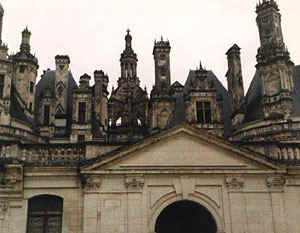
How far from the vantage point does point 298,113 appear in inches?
896

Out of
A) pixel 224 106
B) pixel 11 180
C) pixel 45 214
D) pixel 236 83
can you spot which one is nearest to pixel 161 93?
pixel 236 83

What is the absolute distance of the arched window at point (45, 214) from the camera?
48.9 feet

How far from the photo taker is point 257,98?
→ 25625 mm

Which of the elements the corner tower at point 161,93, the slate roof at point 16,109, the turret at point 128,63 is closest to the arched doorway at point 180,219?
the corner tower at point 161,93

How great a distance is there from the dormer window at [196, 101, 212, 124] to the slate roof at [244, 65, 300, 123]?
7.59 feet

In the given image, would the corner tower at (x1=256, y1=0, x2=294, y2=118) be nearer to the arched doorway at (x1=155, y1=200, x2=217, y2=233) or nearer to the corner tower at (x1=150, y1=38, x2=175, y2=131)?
the corner tower at (x1=150, y1=38, x2=175, y2=131)

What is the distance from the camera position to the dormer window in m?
24.8

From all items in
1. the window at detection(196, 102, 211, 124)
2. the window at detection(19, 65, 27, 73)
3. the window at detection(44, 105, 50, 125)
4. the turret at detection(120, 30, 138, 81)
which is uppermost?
the turret at detection(120, 30, 138, 81)

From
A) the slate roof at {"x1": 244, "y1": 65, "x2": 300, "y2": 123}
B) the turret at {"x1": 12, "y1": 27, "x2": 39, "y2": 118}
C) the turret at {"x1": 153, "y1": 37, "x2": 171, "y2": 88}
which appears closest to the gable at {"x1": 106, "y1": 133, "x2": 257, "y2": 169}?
the slate roof at {"x1": 244, "y1": 65, "x2": 300, "y2": 123}

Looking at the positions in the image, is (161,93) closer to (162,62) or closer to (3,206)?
(162,62)

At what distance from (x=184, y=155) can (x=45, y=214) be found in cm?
566

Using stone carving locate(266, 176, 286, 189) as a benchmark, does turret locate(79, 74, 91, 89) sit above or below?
above

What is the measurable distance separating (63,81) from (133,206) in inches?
646

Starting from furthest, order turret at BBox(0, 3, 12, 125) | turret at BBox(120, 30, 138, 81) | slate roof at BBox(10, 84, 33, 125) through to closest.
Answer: turret at BBox(120, 30, 138, 81)
slate roof at BBox(10, 84, 33, 125)
turret at BBox(0, 3, 12, 125)
